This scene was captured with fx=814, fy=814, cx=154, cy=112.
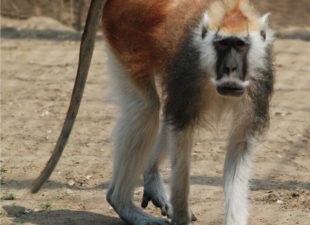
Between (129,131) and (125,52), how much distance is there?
482 millimetres

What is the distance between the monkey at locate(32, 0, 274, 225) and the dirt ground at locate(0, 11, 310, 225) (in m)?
0.31

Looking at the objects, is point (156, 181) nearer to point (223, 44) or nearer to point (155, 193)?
point (155, 193)

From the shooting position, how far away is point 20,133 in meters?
6.75

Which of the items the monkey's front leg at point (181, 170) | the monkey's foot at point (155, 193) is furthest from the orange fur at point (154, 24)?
the monkey's foot at point (155, 193)

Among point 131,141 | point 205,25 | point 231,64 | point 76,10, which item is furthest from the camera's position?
point 76,10

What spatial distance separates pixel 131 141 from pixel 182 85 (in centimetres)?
61

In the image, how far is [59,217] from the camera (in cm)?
512

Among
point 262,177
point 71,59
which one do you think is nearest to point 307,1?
point 71,59

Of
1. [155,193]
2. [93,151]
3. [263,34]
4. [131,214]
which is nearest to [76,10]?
[93,151]

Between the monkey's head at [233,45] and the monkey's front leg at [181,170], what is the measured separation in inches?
15.3

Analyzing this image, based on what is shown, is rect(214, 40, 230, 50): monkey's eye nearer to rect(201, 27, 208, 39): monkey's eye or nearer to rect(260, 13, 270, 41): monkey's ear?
rect(201, 27, 208, 39): monkey's eye

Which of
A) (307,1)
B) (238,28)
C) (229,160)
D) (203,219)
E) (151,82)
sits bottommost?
(203,219)

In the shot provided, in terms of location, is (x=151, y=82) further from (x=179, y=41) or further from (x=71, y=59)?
(x=71, y=59)

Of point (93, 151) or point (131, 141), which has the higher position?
point (131, 141)
